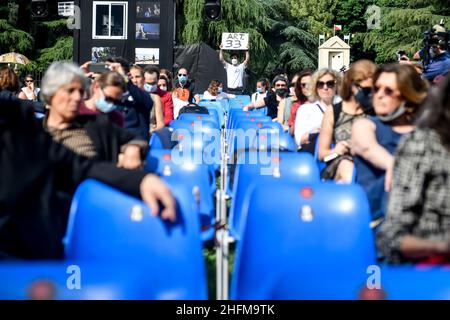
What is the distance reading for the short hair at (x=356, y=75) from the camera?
5.87 meters

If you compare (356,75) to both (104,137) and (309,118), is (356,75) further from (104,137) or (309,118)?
(104,137)

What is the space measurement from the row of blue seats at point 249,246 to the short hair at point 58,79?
1360 mm

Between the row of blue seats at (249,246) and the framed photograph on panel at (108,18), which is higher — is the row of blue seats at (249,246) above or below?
below

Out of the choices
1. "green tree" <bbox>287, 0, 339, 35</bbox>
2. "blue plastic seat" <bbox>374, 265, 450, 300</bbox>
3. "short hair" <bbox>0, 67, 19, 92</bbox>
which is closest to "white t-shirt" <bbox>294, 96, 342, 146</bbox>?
"short hair" <bbox>0, 67, 19, 92</bbox>

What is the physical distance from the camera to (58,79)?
4.73m

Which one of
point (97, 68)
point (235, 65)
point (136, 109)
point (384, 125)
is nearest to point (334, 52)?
point (235, 65)

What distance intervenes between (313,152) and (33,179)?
377 centimetres

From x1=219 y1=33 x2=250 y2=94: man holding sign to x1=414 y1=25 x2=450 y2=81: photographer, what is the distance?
1094 cm

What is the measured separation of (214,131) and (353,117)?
2.44m

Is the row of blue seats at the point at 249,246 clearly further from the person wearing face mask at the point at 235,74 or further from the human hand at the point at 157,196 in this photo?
the person wearing face mask at the point at 235,74

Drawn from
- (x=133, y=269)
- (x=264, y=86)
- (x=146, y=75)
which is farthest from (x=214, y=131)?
(x=264, y=86)

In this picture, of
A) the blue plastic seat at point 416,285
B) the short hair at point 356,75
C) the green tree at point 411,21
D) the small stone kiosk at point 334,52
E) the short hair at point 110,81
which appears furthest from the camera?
the green tree at point 411,21

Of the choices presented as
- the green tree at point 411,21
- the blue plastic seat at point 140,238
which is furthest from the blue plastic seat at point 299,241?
the green tree at point 411,21
